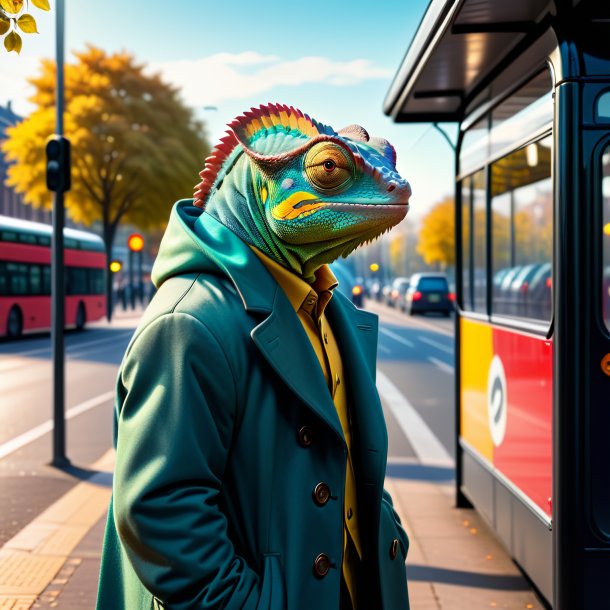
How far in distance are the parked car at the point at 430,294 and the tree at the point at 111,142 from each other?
11.6m

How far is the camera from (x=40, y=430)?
1015 cm

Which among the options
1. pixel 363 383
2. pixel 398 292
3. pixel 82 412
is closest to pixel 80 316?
pixel 82 412

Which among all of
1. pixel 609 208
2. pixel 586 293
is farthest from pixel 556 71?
pixel 586 293

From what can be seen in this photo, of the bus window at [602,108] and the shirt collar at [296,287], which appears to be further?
the bus window at [602,108]

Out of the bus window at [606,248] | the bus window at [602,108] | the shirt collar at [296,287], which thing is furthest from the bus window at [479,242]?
the shirt collar at [296,287]

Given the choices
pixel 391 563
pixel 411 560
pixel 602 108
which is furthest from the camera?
pixel 411 560

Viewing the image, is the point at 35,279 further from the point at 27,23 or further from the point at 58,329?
the point at 27,23

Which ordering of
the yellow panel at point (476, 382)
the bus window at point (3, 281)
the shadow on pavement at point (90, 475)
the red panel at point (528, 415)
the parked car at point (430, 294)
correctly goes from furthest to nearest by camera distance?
the parked car at point (430, 294) → the bus window at point (3, 281) → the shadow on pavement at point (90, 475) → the yellow panel at point (476, 382) → the red panel at point (528, 415)

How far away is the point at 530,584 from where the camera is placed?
16.0 feet

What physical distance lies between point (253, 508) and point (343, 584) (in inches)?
13.4

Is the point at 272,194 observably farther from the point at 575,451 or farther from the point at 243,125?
the point at 575,451

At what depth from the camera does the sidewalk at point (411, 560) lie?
4578 mm

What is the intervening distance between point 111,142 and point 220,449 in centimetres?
4148

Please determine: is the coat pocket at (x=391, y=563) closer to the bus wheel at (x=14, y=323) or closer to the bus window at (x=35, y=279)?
the bus wheel at (x=14, y=323)
